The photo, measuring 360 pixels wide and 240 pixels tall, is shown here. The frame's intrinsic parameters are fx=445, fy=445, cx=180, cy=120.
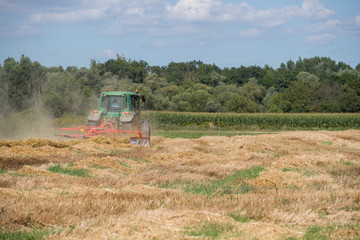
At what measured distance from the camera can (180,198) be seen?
680 centimetres

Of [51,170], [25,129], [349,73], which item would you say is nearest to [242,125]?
[25,129]

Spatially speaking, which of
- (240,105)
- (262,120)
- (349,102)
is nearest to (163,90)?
(240,105)

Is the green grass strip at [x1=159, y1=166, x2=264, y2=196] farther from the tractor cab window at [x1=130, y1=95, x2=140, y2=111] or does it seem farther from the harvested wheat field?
the tractor cab window at [x1=130, y1=95, x2=140, y2=111]

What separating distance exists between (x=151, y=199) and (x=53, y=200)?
144 cm

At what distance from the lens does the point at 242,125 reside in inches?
1751

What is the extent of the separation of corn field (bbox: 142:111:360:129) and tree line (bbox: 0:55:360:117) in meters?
7.92

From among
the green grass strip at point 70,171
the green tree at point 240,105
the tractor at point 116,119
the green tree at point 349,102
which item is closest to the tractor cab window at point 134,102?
the tractor at point 116,119

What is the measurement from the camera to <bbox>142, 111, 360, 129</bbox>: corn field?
146ft

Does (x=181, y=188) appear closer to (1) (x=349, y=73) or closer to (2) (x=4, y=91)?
(2) (x=4, y=91)

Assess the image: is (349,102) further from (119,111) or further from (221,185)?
(221,185)

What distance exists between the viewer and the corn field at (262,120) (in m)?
44.6

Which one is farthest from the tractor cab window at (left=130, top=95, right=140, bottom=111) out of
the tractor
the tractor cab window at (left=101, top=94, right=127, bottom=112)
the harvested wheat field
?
the harvested wheat field

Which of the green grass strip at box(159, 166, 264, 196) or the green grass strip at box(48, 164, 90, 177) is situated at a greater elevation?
the green grass strip at box(48, 164, 90, 177)

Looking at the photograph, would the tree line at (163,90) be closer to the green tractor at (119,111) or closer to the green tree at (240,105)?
the green tree at (240,105)
